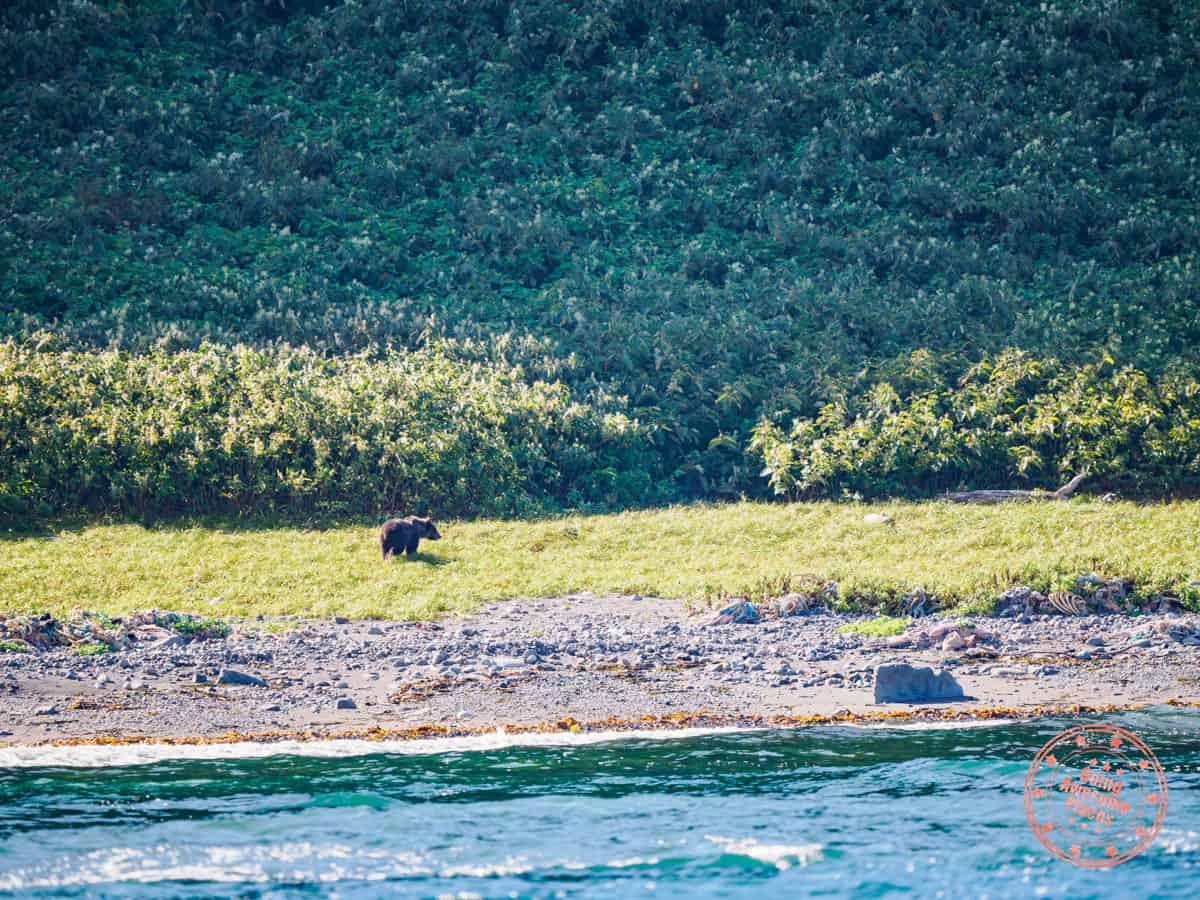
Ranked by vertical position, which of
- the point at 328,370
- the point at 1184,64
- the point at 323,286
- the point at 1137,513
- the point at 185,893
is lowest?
the point at 185,893

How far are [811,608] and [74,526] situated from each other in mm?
10542

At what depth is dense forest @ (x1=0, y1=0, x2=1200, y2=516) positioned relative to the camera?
20.7 m

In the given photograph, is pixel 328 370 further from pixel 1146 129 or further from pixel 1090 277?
pixel 1146 129

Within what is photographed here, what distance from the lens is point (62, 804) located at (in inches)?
341

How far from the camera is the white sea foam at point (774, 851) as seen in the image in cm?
804

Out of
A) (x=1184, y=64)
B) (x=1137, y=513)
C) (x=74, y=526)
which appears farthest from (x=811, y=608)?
(x=1184, y=64)

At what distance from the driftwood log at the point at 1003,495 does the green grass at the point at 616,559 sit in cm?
57

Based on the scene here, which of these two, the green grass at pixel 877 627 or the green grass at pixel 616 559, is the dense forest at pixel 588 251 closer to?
the green grass at pixel 616 559

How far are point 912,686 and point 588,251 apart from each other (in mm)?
20444

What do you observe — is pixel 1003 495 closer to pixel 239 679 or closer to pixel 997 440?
pixel 997 440

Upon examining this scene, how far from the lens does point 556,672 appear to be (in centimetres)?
1143

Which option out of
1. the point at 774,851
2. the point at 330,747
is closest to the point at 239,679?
the point at 330,747

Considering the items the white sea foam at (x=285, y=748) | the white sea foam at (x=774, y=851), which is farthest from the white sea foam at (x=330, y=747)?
the white sea foam at (x=774, y=851)

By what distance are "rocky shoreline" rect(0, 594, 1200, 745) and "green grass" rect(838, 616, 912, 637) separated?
0.29 ft
